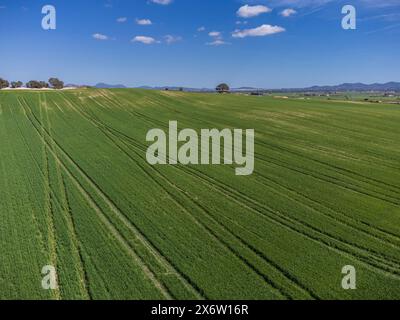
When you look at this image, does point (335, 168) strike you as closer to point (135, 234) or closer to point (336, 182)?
point (336, 182)

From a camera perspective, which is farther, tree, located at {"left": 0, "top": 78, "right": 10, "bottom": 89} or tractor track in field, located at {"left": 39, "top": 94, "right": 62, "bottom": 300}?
tree, located at {"left": 0, "top": 78, "right": 10, "bottom": 89}

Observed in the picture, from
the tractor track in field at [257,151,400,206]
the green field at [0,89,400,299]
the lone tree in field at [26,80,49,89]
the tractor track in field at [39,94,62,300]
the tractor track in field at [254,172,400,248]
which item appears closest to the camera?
the green field at [0,89,400,299]

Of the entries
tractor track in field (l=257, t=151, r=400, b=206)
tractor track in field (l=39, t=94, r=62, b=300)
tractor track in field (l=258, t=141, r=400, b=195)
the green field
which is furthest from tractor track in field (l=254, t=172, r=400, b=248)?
tractor track in field (l=39, t=94, r=62, b=300)

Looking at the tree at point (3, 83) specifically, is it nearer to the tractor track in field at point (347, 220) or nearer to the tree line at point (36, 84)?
the tree line at point (36, 84)

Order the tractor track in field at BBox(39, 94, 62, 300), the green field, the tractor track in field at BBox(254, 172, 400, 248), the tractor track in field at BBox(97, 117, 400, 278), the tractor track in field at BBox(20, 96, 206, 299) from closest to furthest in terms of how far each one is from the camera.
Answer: the tractor track in field at BBox(20, 96, 206, 299) < the green field < the tractor track in field at BBox(97, 117, 400, 278) < the tractor track in field at BBox(39, 94, 62, 300) < the tractor track in field at BBox(254, 172, 400, 248)

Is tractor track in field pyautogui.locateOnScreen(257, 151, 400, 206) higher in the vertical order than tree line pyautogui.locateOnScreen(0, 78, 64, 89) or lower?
lower

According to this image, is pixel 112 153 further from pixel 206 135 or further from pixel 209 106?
pixel 209 106

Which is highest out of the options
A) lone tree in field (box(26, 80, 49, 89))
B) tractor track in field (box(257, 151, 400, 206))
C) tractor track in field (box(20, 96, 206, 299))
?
lone tree in field (box(26, 80, 49, 89))

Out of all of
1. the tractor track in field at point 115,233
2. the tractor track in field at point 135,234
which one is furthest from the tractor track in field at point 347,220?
the tractor track in field at point 115,233

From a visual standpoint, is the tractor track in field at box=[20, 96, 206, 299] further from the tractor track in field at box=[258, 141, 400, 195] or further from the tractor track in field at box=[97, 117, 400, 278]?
the tractor track in field at box=[258, 141, 400, 195]
